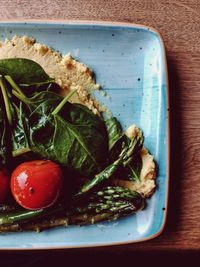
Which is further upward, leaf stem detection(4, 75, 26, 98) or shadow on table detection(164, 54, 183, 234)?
leaf stem detection(4, 75, 26, 98)

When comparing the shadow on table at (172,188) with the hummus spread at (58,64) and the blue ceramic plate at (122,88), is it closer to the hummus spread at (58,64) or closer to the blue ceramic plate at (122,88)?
the blue ceramic plate at (122,88)

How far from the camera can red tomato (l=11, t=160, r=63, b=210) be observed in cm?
110

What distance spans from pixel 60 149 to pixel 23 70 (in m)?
0.21

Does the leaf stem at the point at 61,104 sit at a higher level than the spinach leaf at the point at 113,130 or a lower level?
higher

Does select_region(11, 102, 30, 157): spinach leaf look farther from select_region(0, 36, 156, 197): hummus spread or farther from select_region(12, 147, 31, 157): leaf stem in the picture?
select_region(0, 36, 156, 197): hummus spread

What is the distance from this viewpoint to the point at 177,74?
121 cm

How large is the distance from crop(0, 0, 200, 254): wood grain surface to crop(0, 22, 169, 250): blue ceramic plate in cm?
4

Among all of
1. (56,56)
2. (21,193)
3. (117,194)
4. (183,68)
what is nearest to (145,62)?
(183,68)

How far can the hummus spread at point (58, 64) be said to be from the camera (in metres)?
1.19

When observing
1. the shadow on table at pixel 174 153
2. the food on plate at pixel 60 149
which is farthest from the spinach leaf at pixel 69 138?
the shadow on table at pixel 174 153

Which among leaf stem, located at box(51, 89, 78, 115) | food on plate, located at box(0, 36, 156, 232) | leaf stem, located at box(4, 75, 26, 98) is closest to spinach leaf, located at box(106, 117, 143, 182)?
food on plate, located at box(0, 36, 156, 232)

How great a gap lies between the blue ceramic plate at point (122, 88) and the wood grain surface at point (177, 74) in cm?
4

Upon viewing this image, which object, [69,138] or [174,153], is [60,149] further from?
[174,153]

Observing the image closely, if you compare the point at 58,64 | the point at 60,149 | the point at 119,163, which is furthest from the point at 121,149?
the point at 58,64
